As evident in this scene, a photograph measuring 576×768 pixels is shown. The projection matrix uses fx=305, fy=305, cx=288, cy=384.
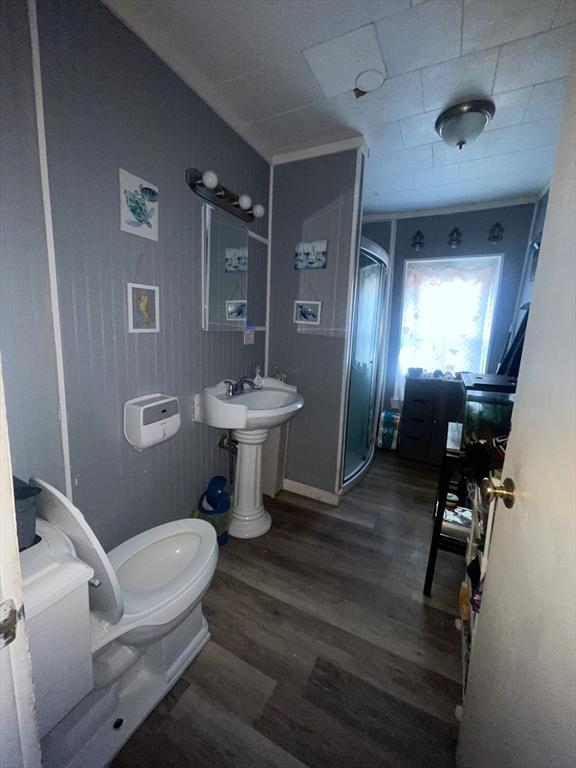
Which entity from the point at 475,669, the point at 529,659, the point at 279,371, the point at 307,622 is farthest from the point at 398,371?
the point at 529,659

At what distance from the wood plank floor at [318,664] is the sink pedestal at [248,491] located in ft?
0.25

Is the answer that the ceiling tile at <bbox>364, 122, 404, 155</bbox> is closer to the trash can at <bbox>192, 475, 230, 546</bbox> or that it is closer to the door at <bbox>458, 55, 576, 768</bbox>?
the door at <bbox>458, 55, 576, 768</bbox>

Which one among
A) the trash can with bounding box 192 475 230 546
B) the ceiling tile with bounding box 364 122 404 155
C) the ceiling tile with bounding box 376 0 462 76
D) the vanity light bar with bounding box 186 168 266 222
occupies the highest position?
the ceiling tile with bounding box 364 122 404 155

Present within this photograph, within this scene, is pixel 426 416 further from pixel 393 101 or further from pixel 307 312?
pixel 393 101

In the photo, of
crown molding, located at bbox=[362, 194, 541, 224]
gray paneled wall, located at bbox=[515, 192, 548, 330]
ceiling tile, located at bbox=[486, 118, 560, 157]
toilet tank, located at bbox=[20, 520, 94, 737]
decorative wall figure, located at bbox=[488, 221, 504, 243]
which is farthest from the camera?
decorative wall figure, located at bbox=[488, 221, 504, 243]

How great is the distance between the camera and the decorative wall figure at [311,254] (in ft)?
6.95

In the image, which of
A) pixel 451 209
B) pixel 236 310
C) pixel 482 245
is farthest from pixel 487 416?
pixel 451 209

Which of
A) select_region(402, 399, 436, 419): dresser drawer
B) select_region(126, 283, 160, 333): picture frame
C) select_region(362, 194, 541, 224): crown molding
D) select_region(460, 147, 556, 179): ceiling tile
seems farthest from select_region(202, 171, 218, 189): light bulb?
select_region(402, 399, 436, 419): dresser drawer

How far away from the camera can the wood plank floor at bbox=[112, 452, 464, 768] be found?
0.98 meters

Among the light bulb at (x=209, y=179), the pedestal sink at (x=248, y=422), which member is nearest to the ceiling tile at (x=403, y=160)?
the light bulb at (x=209, y=179)

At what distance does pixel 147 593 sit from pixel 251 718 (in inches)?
22.5

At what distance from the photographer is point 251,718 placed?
1053 mm

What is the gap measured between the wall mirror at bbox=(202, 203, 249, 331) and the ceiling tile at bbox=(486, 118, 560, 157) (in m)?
1.66

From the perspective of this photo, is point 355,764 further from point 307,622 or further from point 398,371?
point 398,371
